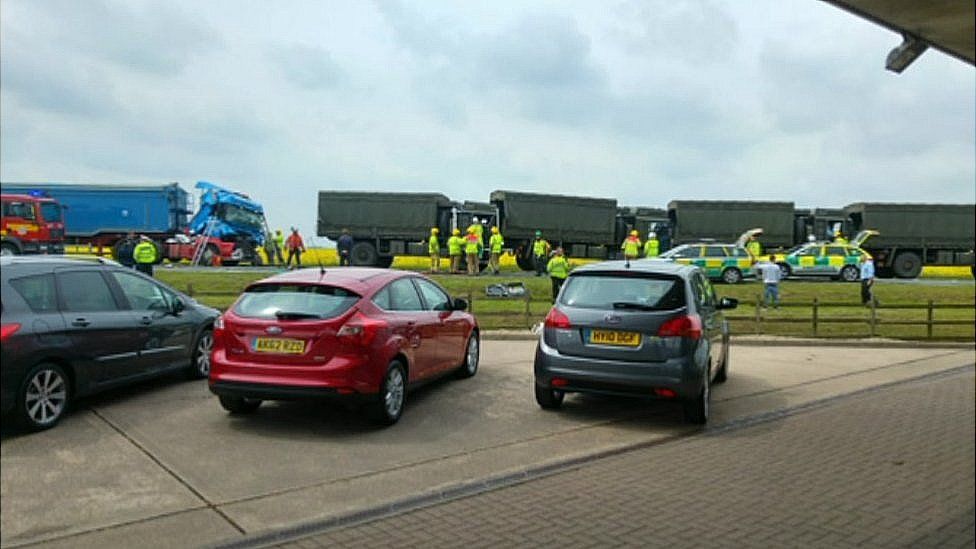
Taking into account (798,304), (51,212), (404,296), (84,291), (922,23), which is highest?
(922,23)

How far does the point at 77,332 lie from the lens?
3797 millimetres

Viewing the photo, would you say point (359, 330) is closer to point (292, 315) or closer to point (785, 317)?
point (292, 315)

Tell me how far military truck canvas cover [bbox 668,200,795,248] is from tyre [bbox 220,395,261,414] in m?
23.8

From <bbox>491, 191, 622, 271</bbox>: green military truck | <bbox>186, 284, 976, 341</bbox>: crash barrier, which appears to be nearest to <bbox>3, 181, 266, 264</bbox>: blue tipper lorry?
<bbox>186, 284, 976, 341</bbox>: crash barrier

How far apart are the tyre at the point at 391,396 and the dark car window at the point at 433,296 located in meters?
1.24

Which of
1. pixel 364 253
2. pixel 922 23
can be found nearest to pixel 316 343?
pixel 922 23

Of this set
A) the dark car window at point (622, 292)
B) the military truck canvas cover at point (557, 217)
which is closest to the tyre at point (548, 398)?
the dark car window at point (622, 292)

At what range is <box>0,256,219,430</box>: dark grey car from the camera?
1609 millimetres

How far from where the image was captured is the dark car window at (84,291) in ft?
9.86

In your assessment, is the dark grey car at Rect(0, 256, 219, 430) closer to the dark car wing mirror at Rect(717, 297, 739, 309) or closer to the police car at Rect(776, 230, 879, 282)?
the dark car wing mirror at Rect(717, 297, 739, 309)

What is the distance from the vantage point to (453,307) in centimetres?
844

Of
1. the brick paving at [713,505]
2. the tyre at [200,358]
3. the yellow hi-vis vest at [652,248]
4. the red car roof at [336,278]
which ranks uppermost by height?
the yellow hi-vis vest at [652,248]

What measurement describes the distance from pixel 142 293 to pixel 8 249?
4.00 meters

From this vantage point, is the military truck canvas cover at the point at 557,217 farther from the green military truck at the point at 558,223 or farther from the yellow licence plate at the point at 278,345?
the yellow licence plate at the point at 278,345
